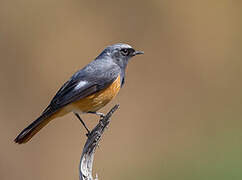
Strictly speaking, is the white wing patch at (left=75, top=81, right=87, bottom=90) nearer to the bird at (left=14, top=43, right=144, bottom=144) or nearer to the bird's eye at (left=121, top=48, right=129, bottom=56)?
the bird at (left=14, top=43, right=144, bottom=144)

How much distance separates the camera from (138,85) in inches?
413

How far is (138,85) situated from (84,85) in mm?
4467

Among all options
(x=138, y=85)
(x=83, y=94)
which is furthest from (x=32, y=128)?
(x=138, y=85)

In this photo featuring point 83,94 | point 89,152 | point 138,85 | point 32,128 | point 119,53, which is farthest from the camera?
point 138,85

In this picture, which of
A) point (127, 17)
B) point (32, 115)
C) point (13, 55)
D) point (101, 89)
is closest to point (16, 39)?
point (13, 55)

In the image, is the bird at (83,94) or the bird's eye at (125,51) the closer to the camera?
the bird at (83,94)

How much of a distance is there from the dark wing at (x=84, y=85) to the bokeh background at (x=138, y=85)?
315 centimetres

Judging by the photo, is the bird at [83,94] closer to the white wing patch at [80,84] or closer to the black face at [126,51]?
the white wing patch at [80,84]

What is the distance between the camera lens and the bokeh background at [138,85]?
938 cm

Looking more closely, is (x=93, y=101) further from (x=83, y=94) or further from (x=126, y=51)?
(x=126, y=51)

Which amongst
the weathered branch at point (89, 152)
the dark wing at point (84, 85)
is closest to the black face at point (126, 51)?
the dark wing at point (84, 85)

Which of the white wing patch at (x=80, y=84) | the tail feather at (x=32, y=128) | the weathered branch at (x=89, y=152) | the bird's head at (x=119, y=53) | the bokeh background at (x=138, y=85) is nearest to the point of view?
the weathered branch at (x=89, y=152)

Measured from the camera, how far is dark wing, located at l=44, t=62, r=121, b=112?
600cm

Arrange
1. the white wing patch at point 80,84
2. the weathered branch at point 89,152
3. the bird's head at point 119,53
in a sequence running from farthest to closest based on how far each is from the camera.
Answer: the bird's head at point 119,53
the white wing patch at point 80,84
the weathered branch at point 89,152
